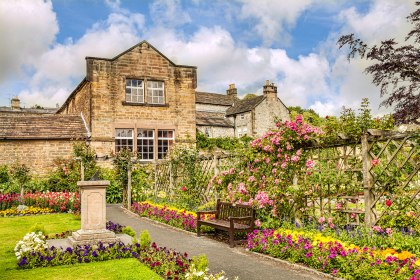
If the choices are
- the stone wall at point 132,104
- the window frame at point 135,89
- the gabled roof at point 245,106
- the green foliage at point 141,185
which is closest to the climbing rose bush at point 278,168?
the green foliage at point 141,185

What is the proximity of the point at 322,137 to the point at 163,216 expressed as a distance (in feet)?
21.9

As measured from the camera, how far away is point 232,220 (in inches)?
372

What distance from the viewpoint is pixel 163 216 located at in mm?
13789

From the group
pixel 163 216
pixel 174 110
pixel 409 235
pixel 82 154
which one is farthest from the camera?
pixel 174 110

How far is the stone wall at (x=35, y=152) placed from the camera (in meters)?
23.2

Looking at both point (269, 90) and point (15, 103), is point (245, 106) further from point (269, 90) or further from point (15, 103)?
point (15, 103)

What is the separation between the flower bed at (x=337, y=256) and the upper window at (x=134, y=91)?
60.9ft

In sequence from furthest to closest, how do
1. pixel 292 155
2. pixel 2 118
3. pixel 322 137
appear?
pixel 2 118 < pixel 292 155 < pixel 322 137

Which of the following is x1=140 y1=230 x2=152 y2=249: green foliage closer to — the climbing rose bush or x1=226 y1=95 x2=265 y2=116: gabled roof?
the climbing rose bush

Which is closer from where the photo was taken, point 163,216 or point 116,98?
point 163,216

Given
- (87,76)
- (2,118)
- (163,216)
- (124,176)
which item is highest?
(87,76)

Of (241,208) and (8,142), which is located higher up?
(8,142)

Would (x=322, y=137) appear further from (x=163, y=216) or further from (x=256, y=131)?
(x=256, y=131)

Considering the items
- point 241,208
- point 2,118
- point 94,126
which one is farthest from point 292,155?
point 2,118
